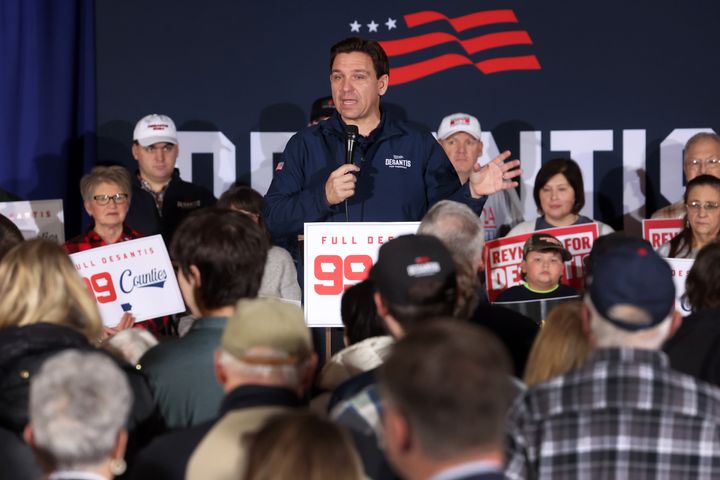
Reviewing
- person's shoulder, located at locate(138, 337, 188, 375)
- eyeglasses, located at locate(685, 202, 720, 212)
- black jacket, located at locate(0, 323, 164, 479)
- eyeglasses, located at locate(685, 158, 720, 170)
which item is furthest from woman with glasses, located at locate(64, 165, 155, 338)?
eyeglasses, located at locate(685, 158, 720, 170)

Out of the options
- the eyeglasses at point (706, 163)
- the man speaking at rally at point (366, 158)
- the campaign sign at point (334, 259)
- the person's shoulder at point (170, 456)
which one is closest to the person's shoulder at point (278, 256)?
the man speaking at rally at point (366, 158)

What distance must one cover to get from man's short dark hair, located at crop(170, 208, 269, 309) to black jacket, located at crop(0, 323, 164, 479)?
0.93 feet

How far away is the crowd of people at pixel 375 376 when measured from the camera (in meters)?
1.70

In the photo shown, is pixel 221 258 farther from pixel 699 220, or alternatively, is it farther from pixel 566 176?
pixel 566 176

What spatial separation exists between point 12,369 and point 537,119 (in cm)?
523

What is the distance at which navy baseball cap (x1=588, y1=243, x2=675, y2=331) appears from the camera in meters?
2.20

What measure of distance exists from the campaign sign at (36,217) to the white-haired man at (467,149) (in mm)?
2266

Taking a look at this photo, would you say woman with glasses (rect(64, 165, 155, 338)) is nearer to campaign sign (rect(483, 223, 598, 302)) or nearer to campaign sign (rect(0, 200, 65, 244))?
campaign sign (rect(0, 200, 65, 244))

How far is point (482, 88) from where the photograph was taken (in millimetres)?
7203

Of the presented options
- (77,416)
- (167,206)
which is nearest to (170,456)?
(77,416)

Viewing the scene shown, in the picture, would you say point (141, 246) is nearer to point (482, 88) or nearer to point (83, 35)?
point (83, 35)

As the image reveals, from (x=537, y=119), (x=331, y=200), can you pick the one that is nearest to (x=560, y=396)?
(x=331, y=200)

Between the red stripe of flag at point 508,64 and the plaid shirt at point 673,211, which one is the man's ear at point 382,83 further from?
the red stripe of flag at point 508,64

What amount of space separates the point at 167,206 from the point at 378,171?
2.10 m
